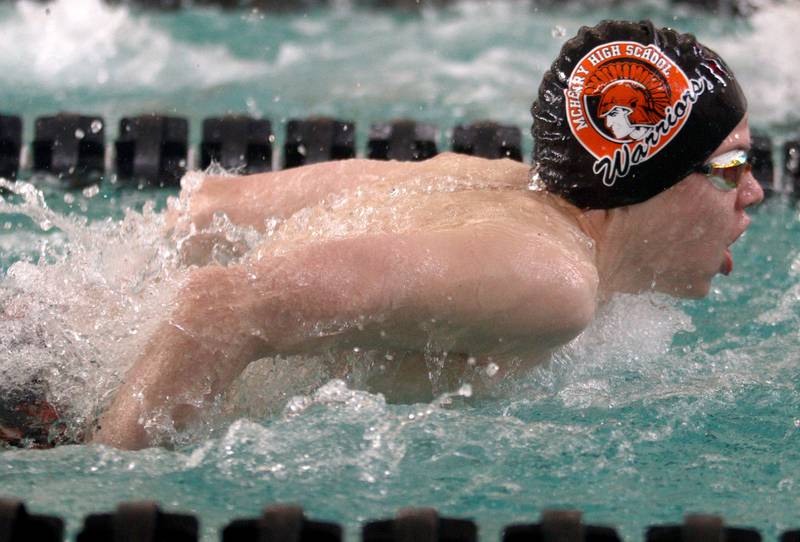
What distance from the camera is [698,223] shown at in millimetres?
2230

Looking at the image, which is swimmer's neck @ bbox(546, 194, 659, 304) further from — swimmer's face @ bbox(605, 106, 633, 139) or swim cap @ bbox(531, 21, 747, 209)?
swimmer's face @ bbox(605, 106, 633, 139)

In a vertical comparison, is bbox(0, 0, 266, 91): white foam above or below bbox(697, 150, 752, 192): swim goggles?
above

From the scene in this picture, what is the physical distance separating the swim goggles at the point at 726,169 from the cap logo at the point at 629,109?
11 centimetres

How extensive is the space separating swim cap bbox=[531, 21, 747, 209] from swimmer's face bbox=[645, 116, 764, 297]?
3cm

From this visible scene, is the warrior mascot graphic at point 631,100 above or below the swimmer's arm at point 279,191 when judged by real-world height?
above

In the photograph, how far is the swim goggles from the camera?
2.21 m

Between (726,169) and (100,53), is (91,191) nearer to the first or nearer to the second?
(100,53)

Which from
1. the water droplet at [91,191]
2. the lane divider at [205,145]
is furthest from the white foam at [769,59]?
the water droplet at [91,191]

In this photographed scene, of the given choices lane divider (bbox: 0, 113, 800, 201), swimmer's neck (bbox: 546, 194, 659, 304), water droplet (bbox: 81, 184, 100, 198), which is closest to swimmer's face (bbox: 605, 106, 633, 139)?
swimmer's neck (bbox: 546, 194, 659, 304)

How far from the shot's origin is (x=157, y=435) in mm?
1885

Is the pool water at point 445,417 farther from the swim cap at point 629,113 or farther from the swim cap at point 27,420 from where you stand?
the swim cap at point 629,113

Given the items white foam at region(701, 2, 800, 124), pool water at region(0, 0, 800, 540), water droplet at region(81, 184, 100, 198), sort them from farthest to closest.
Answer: white foam at region(701, 2, 800, 124), water droplet at region(81, 184, 100, 198), pool water at region(0, 0, 800, 540)

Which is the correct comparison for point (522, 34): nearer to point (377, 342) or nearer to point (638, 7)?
point (638, 7)

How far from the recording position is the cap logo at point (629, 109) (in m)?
2.13
